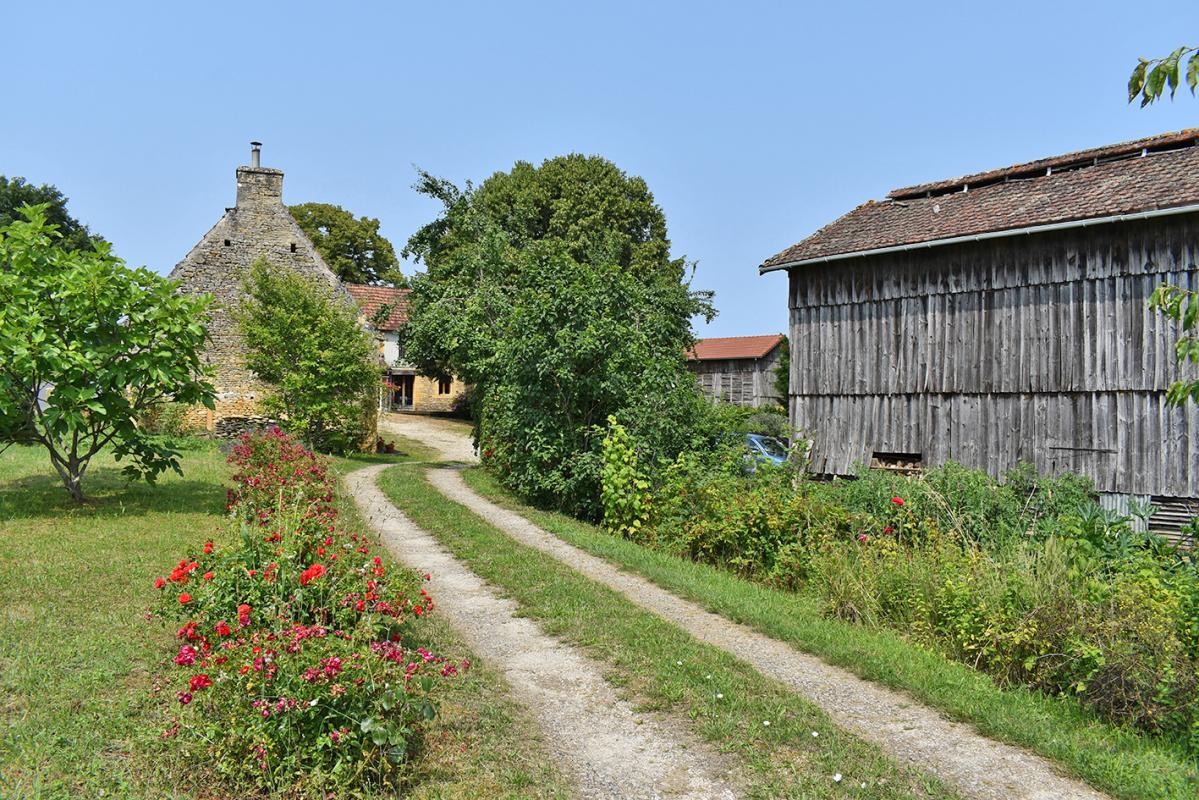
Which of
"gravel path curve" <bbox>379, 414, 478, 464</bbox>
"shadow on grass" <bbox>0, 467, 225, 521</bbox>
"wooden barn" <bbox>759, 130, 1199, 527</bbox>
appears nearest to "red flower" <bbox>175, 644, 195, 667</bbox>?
"shadow on grass" <bbox>0, 467, 225, 521</bbox>

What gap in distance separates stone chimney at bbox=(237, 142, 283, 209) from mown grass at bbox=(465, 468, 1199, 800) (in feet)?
73.6

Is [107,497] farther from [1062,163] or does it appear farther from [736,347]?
[736,347]

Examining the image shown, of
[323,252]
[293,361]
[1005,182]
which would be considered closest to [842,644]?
[1005,182]

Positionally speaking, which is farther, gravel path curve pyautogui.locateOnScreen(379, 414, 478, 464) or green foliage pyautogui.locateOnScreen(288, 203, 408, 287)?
green foliage pyautogui.locateOnScreen(288, 203, 408, 287)

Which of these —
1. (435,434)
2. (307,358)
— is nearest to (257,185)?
(307,358)

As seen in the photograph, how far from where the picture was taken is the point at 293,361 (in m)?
23.3

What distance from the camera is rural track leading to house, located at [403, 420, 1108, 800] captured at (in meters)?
4.67

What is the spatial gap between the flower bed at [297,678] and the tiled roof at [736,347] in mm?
36669

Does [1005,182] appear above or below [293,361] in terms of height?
above

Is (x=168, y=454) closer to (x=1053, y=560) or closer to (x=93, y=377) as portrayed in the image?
(x=93, y=377)

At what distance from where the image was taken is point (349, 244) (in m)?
48.8

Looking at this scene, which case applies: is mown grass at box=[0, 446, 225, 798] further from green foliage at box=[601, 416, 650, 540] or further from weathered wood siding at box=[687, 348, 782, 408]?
weathered wood siding at box=[687, 348, 782, 408]

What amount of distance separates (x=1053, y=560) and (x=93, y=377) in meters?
11.7

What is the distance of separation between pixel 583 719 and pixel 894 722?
1.99 metres
